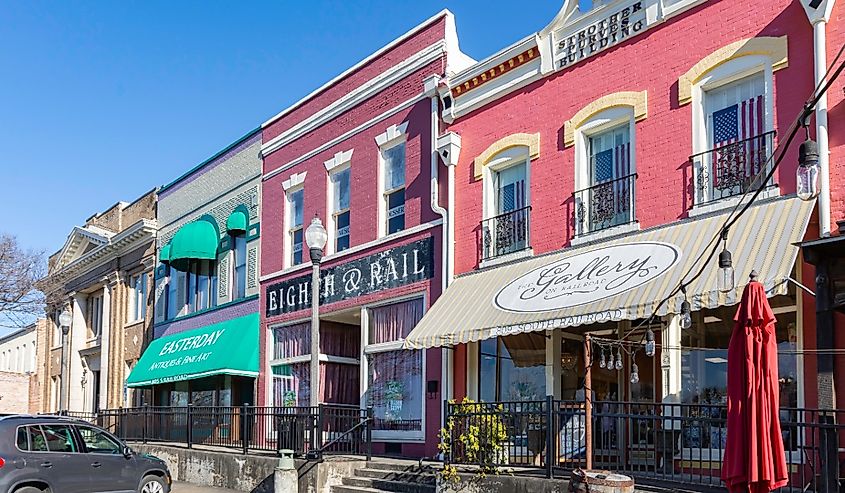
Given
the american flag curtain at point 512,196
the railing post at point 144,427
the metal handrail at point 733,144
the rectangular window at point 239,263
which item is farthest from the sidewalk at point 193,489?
the metal handrail at point 733,144

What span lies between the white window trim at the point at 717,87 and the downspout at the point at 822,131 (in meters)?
0.66

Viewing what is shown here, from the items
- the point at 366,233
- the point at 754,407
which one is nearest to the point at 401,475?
the point at 366,233

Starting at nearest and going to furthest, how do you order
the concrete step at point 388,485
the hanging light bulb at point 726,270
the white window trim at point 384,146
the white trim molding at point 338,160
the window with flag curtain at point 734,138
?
1. the hanging light bulb at point 726,270
2. the window with flag curtain at point 734,138
3. the concrete step at point 388,485
4. the white window trim at point 384,146
5. the white trim molding at point 338,160

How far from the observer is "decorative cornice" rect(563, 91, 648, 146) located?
12.6 metres

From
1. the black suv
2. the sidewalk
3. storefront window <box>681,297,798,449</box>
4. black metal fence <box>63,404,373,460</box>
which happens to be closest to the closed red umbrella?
storefront window <box>681,297,798,449</box>

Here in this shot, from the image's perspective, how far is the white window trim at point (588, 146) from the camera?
12.6m

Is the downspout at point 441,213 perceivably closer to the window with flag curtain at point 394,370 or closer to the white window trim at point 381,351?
the white window trim at point 381,351

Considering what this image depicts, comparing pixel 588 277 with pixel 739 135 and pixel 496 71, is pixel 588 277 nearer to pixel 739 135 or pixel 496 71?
pixel 739 135

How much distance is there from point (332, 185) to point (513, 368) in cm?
662

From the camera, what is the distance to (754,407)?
7.56 metres

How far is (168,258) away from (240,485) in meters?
9.48

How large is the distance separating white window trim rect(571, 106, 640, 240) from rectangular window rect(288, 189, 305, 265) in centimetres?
813

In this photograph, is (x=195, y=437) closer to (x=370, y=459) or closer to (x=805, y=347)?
(x=370, y=459)

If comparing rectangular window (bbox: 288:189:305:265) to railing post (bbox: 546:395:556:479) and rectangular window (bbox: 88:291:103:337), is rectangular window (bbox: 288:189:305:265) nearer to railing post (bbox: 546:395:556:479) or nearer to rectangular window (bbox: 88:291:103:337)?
railing post (bbox: 546:395:556:479)
